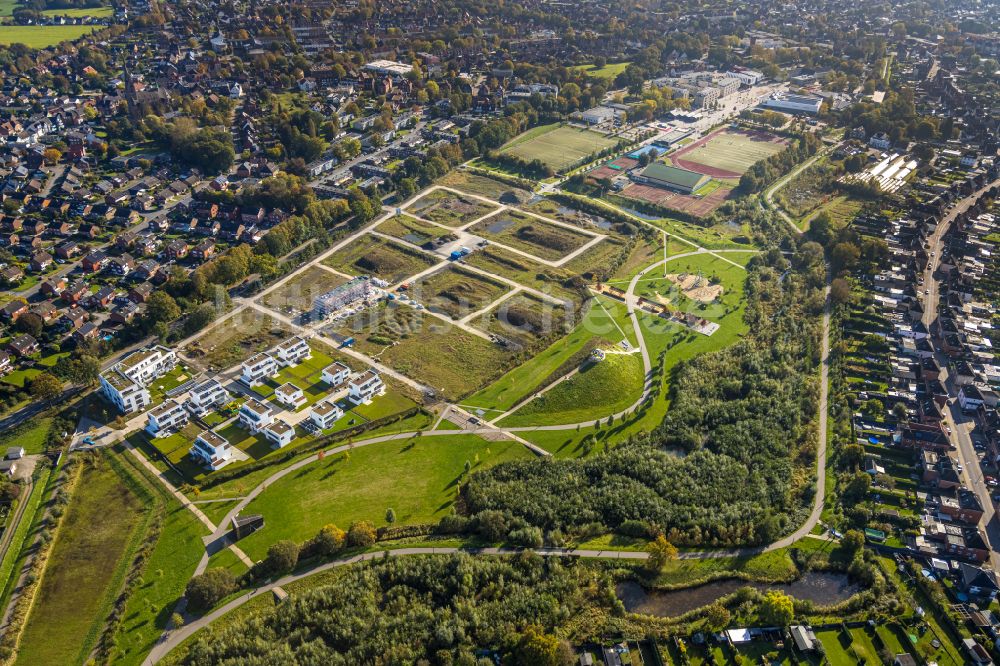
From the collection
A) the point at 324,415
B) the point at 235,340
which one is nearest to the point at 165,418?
the point at 324,415

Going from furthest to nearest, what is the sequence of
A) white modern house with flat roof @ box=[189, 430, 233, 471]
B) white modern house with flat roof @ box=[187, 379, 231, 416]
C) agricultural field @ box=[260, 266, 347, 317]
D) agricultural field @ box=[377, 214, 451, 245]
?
agricultural field @ box=[377, 214, 451, 245]
agricultural field @ box=[260, 266, 347, 317]
white modern house with flat roof @ box=[187, 379, 231, 416]
white modern house with flat roof @ box=[189, 430, 233, 471]

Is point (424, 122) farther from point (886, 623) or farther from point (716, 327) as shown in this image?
point (886, 623)

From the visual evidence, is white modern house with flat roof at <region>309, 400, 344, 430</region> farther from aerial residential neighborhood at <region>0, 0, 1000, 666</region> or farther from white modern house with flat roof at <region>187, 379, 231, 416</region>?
white modern house with flat roof at <region>187, 379, 231, 416</region>

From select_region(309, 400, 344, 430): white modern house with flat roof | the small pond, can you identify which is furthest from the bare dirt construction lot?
the small pond

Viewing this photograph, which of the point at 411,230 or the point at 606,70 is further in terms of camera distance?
the point at 606,70

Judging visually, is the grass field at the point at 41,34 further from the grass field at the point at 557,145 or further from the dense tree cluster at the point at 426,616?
the dense tree cluster at the point at 426,616

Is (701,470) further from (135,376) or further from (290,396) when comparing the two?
(135,376)
